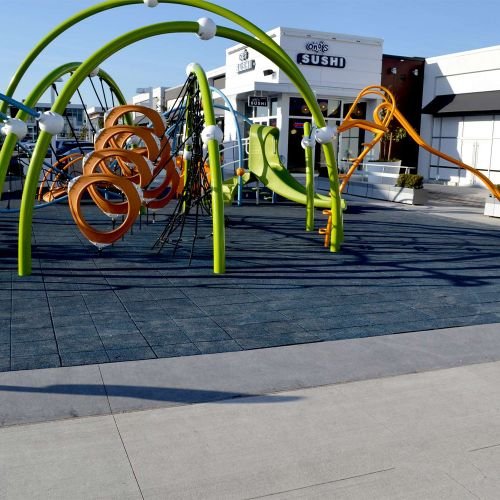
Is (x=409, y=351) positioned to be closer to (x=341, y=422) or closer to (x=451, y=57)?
(x=341, y=422)

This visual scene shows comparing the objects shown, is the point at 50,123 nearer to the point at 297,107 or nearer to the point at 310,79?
the point at 297,107

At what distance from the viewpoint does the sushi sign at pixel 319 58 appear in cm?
3059

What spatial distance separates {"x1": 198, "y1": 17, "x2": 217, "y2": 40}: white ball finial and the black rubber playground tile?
3636 millimetres

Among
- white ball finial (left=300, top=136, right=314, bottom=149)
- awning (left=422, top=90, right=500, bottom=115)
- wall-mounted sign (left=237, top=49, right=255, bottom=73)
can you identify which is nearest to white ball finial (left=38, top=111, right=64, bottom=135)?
white ball finial (left=300, top=136, right=314, bottom=149)

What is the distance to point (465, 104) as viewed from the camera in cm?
2908

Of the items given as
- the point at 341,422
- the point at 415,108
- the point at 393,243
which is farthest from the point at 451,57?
the point at 341,422

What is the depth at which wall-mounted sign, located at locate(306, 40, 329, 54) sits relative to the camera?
101 ft

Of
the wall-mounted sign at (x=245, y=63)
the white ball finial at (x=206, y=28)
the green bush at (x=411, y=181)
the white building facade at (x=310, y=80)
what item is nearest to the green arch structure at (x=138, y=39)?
the white ball finial at (x=206, y=28)

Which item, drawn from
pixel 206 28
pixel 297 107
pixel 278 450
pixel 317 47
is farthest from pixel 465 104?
pixel 278 450

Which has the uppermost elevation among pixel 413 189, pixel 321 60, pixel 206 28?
pixel 321 60

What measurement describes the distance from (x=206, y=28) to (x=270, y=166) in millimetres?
7185

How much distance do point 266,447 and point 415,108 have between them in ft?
101

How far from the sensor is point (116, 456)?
4.05 m

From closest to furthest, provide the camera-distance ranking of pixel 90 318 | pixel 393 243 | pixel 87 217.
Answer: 1. pixel 90 318
2. pixel 393 243
3. pixel 87 217
